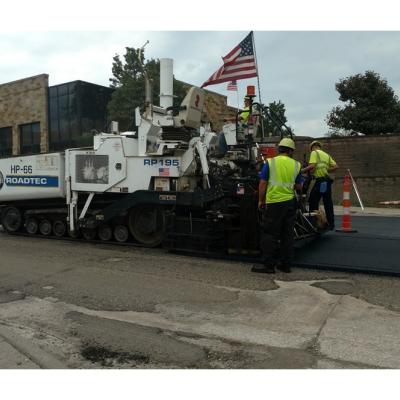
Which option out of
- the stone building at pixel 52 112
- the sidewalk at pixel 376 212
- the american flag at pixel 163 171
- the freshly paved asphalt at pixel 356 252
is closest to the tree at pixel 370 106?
the sidewalk at pixel 376 212

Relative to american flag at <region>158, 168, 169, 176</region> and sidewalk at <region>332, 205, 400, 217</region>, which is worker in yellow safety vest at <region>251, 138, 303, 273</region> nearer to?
american flag at <region>158, 168, 169, 176</region>

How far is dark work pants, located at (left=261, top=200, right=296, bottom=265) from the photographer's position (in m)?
6.20

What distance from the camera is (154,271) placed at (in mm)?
6523

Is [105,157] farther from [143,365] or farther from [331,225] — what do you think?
[143,365]

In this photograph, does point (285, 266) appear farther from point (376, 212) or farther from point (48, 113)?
point (48, 113)

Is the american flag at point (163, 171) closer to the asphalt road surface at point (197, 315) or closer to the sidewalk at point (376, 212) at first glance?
the asphalt road surface at point (197, 315)

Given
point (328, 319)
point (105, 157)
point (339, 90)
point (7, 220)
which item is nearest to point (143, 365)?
point (328, 319)

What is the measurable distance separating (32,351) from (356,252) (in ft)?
16.5

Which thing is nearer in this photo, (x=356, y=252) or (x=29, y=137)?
(x=356, y=252)

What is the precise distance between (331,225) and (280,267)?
248 cm

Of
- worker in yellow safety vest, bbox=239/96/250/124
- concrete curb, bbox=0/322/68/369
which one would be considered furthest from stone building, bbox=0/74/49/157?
concrete curb, bbox=0/322/68/369

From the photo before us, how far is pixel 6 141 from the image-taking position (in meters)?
33.8

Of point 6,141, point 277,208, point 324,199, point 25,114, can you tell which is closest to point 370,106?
point 324,199

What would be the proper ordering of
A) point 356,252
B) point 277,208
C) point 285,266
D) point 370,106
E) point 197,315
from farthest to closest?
point 370,106 < point 356,252 < point 285,266 < point 277,208 < point 197,315
